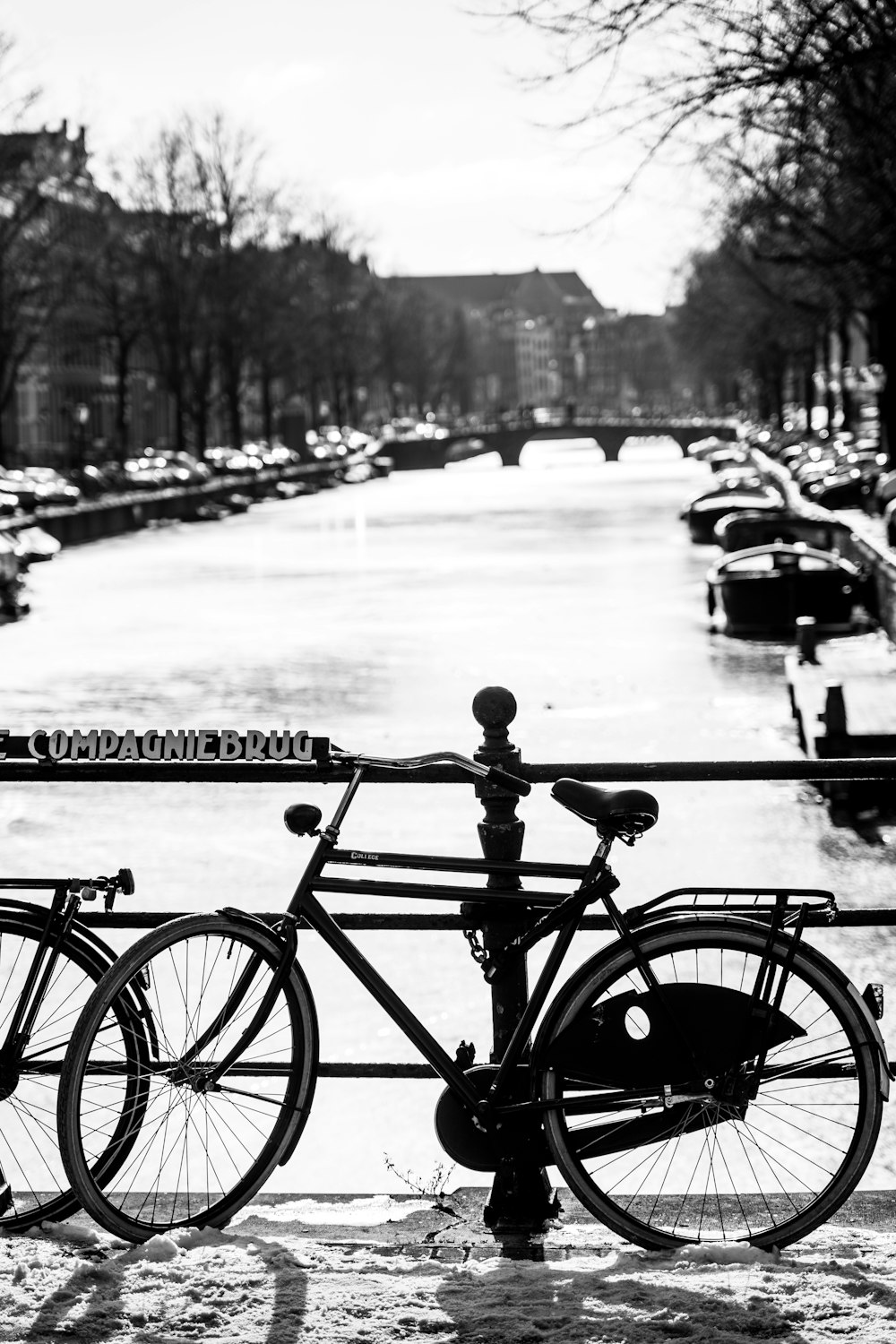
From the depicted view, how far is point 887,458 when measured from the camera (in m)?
48.3

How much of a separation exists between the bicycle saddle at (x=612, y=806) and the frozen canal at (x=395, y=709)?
18.8 ft

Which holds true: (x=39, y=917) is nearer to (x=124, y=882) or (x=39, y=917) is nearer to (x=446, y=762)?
(x=124, y=882)

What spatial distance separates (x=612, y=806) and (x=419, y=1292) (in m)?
1.07

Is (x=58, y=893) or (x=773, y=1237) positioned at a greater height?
(x=58, y=893)

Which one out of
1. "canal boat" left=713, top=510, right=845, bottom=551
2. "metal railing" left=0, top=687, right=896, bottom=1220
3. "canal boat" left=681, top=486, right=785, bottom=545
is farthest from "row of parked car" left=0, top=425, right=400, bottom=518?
"metal railing" left=0, top=687, right=896, bottom=1220

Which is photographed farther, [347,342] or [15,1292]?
[347,342]

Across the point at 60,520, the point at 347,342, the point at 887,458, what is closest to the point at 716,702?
the point at 887,458

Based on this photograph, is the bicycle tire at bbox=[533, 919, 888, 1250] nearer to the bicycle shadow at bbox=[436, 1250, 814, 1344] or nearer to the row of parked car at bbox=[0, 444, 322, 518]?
the bicycle shadow at bbox=[436, 1250, 814, 1344]

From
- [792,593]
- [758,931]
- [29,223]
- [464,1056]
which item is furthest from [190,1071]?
[29,223]

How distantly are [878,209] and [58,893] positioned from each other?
60.4 feet

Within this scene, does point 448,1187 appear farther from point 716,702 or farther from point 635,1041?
point 716,702

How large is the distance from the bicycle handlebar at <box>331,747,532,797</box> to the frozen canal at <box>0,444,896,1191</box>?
5.61 metres

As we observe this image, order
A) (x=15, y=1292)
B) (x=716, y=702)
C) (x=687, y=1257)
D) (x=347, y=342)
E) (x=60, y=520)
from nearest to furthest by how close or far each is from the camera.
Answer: (x=15, y=1292) < (x=687, y=1257) < (x=716, y=702) < (x=60, y=520) < (x=347, y=342)

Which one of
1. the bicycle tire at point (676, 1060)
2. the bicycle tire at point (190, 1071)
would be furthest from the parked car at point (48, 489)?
the bicycle tire at point (676, 1060)
